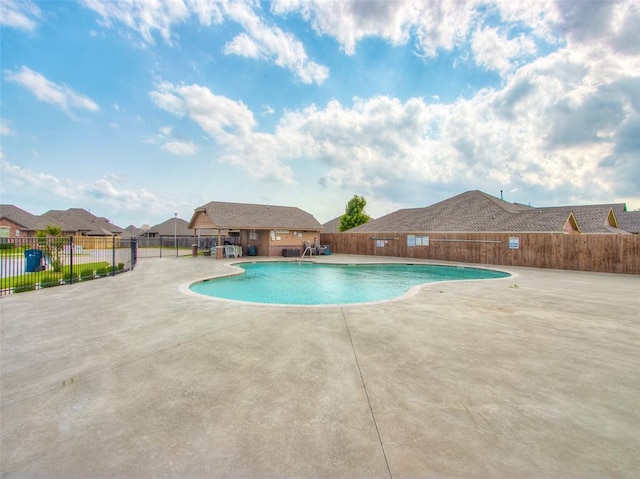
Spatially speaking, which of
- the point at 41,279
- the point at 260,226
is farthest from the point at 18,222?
the point at 41,279

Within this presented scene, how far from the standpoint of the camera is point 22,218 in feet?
126

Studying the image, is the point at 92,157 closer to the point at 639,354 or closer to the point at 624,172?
the point at 639,354

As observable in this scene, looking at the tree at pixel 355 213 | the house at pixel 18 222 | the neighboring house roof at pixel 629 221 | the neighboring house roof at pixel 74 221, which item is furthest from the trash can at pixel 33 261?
the neighboring house roof at pixel 629 221

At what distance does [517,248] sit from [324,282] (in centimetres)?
1192

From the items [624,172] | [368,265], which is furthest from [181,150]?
[624,172]

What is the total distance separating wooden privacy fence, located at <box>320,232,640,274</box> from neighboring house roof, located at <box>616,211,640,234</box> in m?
20.7

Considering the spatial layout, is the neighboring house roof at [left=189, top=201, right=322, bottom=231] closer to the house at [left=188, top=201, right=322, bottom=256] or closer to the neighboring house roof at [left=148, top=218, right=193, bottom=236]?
the house at [left=188, top=201, right=322, bottom=256]

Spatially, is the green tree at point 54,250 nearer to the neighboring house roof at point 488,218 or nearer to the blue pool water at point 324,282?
the blue pool water at point 324,282

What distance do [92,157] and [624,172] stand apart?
106ft

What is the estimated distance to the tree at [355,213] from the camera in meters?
41.0

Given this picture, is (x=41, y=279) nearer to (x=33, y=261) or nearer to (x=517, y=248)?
(x=33, y=261)

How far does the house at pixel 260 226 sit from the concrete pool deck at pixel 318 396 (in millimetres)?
16471

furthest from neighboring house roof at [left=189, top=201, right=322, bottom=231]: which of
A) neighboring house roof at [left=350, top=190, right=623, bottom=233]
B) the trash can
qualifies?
the trash can

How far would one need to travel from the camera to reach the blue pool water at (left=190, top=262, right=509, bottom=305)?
9469 mm
